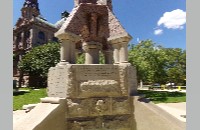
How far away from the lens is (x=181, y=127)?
5.73 m

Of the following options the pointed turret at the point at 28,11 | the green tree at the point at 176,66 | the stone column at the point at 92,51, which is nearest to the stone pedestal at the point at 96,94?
the stone column at the point at 92,51

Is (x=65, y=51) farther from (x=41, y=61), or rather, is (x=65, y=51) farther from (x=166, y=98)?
(x=41, y=61)

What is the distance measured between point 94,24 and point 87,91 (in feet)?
8.90

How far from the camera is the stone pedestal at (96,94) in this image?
5.67 m

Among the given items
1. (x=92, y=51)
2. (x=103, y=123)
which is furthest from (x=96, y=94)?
(x=92, y=51)

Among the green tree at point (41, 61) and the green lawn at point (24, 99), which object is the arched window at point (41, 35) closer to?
the green tree at point (41, 61)

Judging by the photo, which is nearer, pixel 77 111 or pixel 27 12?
pixel 77 111

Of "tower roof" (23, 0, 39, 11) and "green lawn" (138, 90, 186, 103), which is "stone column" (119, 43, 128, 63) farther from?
"tower roof" (23, 0, 39, 11)

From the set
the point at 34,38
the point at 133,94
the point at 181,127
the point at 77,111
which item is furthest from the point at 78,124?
the point at 34,38

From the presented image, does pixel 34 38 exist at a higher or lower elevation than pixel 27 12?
lower

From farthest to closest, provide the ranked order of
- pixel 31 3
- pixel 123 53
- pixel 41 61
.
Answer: pixel 31 3 → pixel 41 61 → pixel 123 53

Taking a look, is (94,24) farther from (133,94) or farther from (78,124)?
(78,124)

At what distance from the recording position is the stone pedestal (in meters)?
5.67

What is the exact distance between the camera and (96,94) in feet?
19.2
